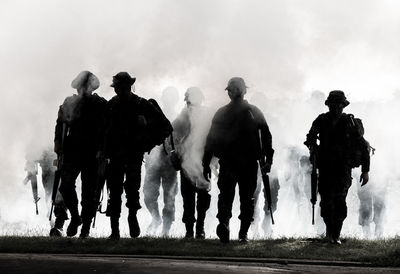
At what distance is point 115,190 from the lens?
434 inches

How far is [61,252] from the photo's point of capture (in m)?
9.77

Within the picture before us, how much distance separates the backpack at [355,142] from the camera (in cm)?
1166

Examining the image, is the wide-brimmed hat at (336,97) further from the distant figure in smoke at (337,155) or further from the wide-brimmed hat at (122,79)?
the wide-brimmed hat at (122,79)

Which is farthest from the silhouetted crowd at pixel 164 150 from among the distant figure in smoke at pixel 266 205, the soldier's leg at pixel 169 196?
the distant figure in smoke at pixel 266 205

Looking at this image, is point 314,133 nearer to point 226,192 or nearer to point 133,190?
point 226,192

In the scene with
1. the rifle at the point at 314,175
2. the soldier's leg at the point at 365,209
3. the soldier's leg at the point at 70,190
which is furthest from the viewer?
the soldier's leg at the point at 365,209

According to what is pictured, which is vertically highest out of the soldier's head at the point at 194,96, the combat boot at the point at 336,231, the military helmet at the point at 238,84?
the soldier's head at the point at 194,96

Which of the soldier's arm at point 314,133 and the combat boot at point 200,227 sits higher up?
the soldier's arm at point 314,133

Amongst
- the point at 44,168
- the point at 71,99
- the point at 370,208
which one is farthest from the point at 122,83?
the point at 44,168

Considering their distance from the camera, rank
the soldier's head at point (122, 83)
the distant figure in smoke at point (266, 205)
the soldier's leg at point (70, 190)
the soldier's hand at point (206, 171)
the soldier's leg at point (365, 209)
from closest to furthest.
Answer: the soldier's head at point (122, 83) → the soldier's hand at point (206, 171) → the soldier's leg at point (70, 190) → the distant figure in smoke at point (266, 205) → the soldier's leg at point (365, 209)

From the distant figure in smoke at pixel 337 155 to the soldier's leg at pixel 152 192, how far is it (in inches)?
200

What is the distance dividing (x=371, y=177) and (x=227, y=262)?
13959mm

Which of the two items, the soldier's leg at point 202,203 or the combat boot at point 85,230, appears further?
the soldier's leg at point 202,203

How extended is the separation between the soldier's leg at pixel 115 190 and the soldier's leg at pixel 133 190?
0.28 feet
